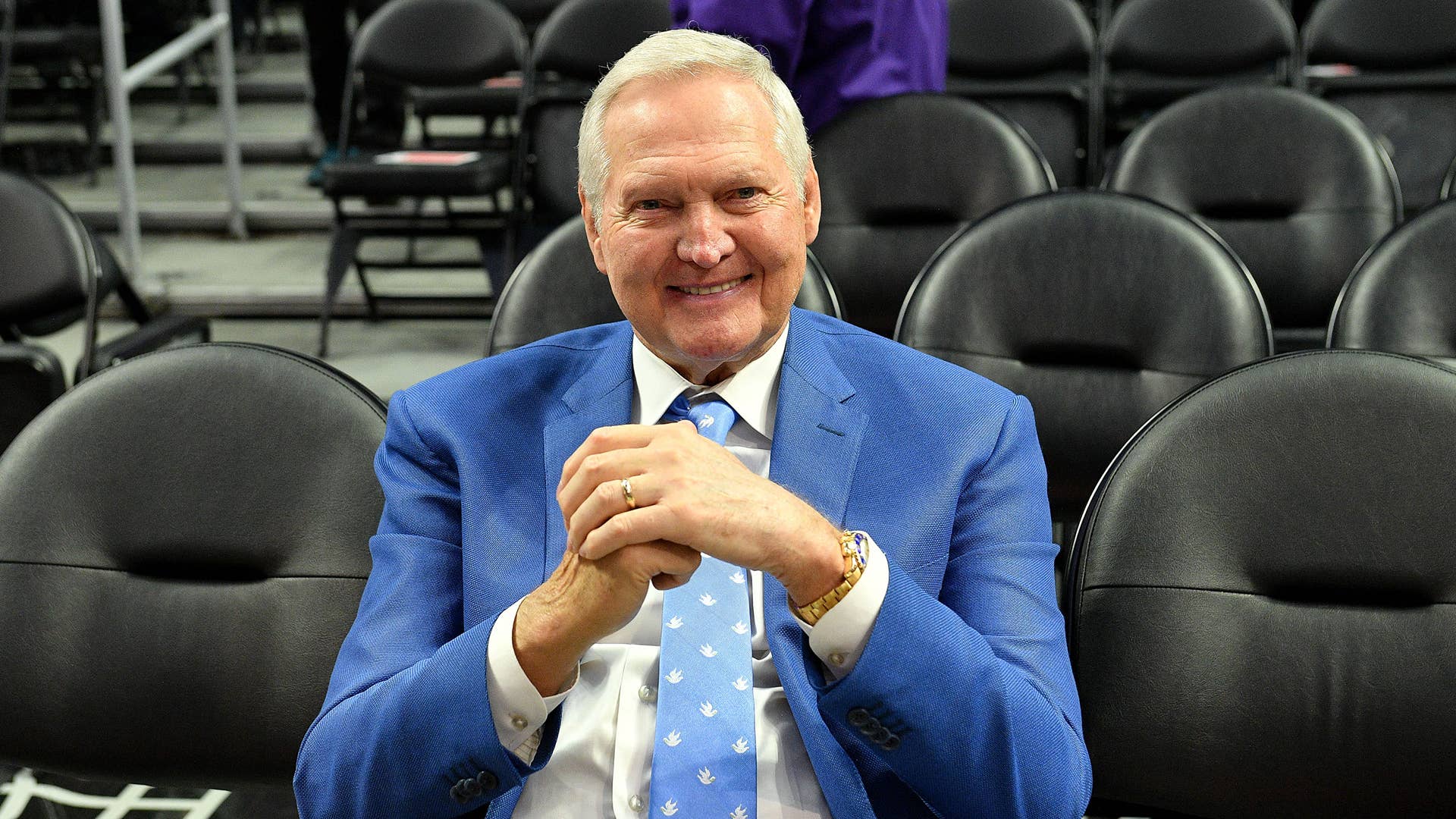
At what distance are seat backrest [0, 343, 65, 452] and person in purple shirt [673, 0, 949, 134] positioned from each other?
4.78ft

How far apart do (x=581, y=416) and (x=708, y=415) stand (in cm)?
14

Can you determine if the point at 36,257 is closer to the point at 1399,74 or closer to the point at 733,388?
the point at 733,388

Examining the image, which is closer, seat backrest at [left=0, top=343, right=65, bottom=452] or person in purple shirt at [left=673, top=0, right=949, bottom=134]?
seat backrest at [left=0, top=343, right=65, bottom=452]

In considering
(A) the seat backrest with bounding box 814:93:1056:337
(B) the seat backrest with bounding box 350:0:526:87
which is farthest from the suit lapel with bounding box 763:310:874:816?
(B) the seat backrest with bounding box 350:0:526:87

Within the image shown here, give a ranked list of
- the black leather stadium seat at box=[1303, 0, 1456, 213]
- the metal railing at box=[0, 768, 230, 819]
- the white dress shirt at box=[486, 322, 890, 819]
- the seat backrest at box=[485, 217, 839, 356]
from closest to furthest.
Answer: the white dress shirt at box=[486, 322, 890, 819] < the metal railing at box=[0, 768, 230, 819] < the seat backrest at box=[485, 217, 839, 356] < the black leather stadium seat at box=[1303, 0, 1456, 213]

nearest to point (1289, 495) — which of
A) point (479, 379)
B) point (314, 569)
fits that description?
point (479, 379)

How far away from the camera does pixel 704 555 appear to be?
1364 millimetres

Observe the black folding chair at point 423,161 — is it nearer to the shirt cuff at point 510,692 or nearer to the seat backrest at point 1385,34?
the seat backrest at point 1385,34

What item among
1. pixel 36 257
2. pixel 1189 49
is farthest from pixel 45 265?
pixel 1189 49

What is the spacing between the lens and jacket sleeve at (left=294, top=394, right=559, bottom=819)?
1.22 m

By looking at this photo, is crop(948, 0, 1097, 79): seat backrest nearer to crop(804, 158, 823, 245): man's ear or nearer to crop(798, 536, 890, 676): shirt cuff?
crop(804, 158, 823, 245): man's ear

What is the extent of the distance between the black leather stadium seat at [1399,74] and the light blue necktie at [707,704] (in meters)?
3.52

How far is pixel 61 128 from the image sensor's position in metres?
7.26

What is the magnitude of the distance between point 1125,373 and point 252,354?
1295 millimetres
